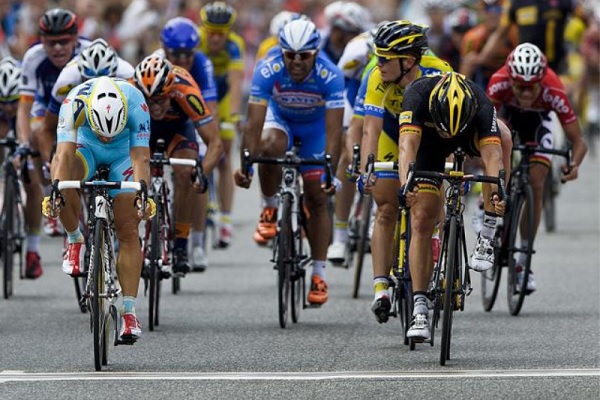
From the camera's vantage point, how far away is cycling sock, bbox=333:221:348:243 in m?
15.5

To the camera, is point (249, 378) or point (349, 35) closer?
point (249, 378)

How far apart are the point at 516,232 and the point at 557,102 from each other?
99 cm

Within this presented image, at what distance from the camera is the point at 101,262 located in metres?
10.9

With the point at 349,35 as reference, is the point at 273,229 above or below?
below

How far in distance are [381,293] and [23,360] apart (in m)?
2.26

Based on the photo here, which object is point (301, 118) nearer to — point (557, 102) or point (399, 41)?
point (557, 102)

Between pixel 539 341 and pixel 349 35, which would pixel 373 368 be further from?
pixel 349 35

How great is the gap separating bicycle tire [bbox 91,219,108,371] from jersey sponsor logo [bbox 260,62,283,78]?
9.43 feet

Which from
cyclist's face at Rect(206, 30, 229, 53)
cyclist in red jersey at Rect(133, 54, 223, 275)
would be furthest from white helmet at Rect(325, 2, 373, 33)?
cyclist in red jersey at Rect(133, 54, 223, 275)

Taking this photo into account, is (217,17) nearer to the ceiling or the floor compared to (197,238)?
nearer to the ceiling

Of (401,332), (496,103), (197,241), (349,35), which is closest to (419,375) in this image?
(401,332)

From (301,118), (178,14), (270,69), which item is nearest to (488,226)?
(270,69)

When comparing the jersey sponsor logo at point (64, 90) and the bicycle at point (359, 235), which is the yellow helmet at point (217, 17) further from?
the jersey sponsor logo at point (64, 90)

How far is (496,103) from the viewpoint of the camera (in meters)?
13.9
